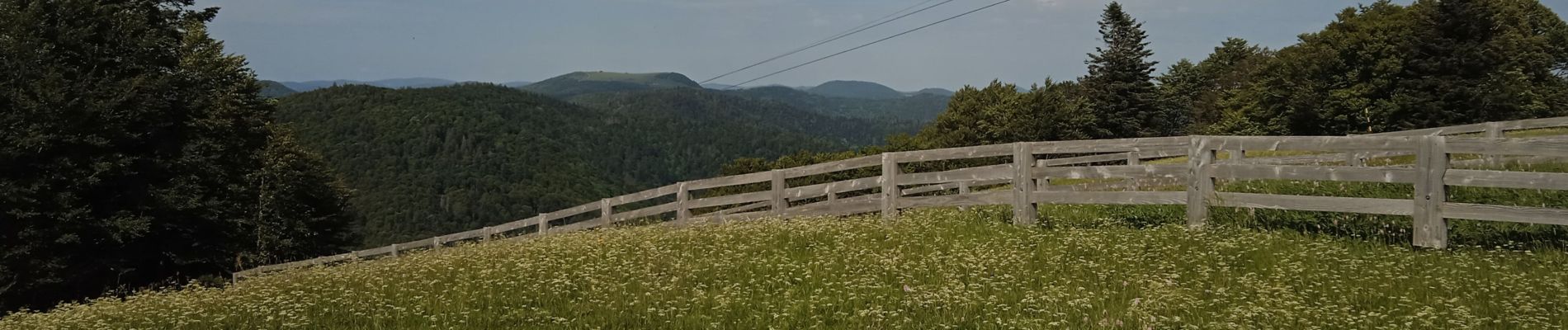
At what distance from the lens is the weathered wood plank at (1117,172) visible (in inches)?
410

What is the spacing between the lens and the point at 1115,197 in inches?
426

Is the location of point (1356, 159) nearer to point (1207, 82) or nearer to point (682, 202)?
point (682, 202)

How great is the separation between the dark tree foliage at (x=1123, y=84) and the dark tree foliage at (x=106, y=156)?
186ft

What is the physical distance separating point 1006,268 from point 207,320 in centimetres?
688

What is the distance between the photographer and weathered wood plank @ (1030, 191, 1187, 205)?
10383 millimetres

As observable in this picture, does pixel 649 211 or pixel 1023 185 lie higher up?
pixel 1023 185

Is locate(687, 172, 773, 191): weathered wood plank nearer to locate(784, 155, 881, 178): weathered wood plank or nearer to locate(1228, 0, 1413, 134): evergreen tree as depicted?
locate(784, 155, 881, 178): weathered wood plank

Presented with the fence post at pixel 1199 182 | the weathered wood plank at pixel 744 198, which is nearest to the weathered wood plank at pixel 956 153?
the fence post at pixel 1199 182

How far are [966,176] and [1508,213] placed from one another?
18.4ft

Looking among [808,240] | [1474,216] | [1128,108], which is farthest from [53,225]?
[1128,108]

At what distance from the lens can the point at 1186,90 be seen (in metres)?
89.1

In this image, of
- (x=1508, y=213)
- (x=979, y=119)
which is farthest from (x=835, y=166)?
(x=979, y=119)

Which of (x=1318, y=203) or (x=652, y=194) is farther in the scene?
(x=652, y=194)

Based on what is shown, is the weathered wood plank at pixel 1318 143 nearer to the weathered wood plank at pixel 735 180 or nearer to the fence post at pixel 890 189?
the fence post at pixel 890 189
